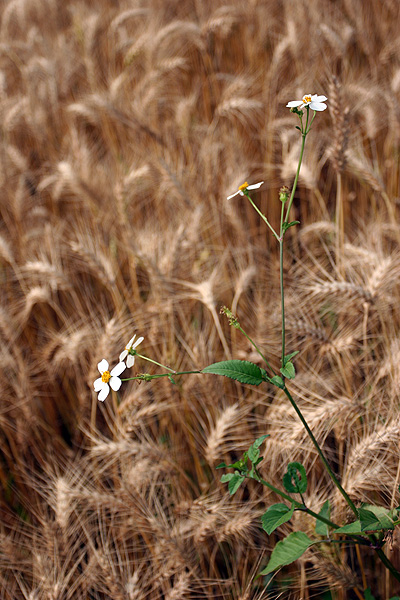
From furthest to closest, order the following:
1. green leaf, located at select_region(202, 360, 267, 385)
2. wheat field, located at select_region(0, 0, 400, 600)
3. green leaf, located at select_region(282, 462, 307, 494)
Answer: wheat field, located at select_region(0, 0, 400, 600), green leaf, located at select_region(282, 462, 307, 494), green leaf, located at select_region(202, 360, 267, 385)

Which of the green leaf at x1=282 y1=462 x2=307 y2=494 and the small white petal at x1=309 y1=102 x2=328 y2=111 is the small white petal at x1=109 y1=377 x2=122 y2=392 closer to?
the green leaf at x1=282 y1=462 x2=307 y2=494

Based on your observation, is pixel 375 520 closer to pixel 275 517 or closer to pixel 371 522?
Answer: pixel 371 522

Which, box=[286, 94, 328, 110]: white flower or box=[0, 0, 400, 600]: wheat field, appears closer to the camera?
box=[286, 94, 328, 110]: white flower

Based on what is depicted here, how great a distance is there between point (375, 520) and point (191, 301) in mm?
1173

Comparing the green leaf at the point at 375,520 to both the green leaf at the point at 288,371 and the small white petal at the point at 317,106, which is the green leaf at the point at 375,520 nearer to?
the green leaf at the point at 288,371

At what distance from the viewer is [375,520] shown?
0.93 meters

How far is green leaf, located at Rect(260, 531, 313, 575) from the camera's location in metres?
0.91

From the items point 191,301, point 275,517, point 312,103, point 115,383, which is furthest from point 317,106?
point 191,301

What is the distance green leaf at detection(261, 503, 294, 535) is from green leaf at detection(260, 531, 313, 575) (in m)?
0.06

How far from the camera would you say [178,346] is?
1947mm

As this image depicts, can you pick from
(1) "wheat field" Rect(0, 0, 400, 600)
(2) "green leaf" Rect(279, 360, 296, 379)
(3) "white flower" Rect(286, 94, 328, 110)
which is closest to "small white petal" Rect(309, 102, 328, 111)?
(3) "white flower" Rect(286, 94, 328, 110)

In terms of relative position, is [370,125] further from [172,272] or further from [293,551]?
[293,551]

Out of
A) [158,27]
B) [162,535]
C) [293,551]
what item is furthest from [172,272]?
[158,27]

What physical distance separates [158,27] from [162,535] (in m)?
2.96
